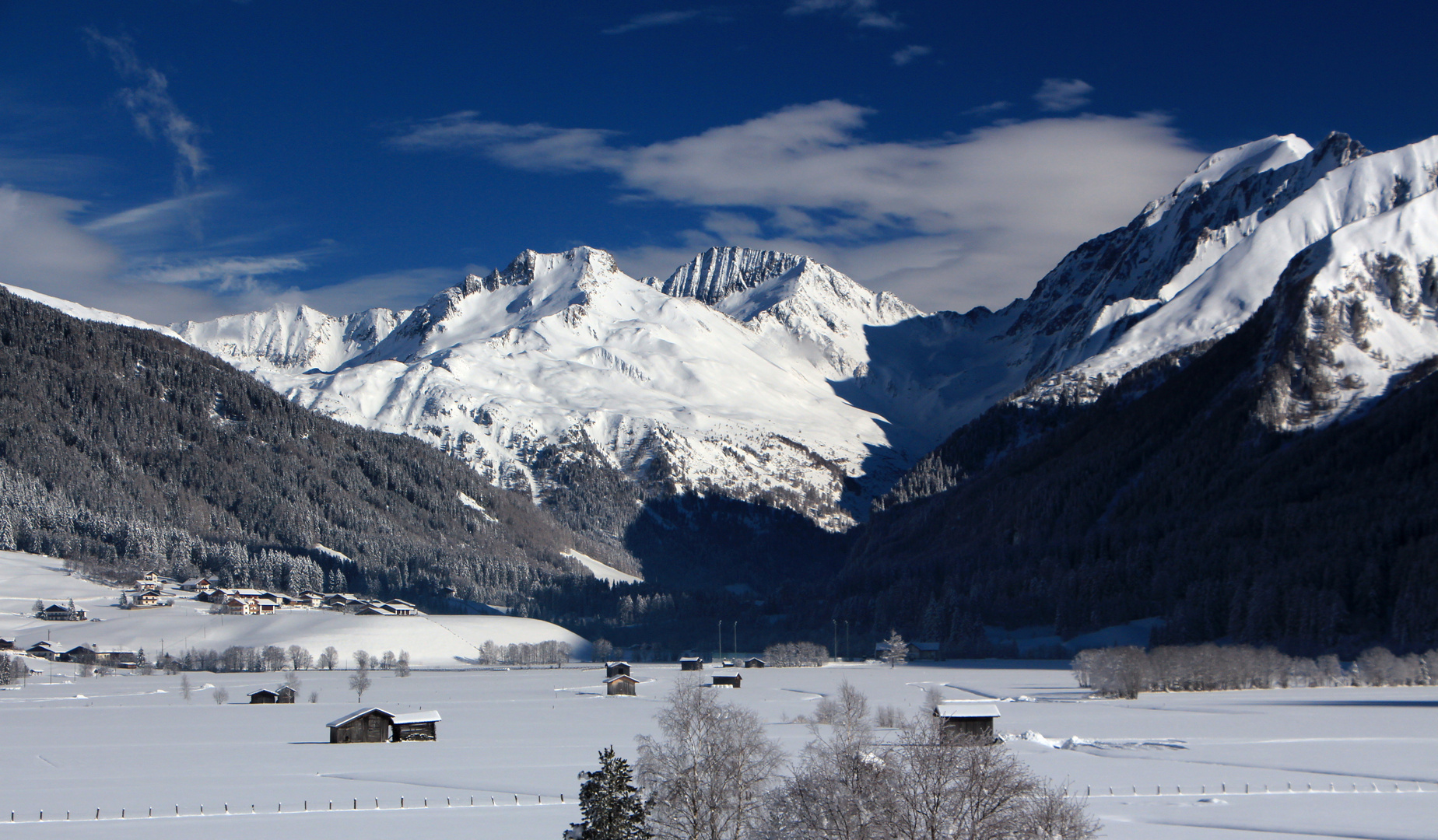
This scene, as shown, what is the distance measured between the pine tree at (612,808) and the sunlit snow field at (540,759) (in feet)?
46.0

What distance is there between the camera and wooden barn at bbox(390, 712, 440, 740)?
102750 millimetres

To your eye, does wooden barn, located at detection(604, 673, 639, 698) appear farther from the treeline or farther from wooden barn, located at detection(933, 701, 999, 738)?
wooden barn, located at detection(933, 701, 999, 738)

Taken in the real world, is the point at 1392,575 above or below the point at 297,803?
above

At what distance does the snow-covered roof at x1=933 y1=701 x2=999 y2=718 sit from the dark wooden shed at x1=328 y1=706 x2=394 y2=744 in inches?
1660

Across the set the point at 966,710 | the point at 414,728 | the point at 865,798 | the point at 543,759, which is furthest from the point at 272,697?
the point at 865,798

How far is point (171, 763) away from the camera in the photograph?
86.4 m

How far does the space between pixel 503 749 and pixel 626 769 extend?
4769 centimetres

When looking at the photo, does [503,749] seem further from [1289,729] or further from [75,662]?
[75,662]

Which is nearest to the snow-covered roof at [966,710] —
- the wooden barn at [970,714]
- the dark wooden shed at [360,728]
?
the wooden barn at [970,714]

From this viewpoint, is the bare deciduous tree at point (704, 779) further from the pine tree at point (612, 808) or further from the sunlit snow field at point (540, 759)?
the sunlit snow field at point (540, 759)

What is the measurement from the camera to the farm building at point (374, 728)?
4048 inches

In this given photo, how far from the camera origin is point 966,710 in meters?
91.2

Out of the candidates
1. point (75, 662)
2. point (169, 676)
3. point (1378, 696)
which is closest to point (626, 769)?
point (1378, 696)

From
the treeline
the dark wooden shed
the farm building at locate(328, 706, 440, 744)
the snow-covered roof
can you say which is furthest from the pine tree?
the treeline
